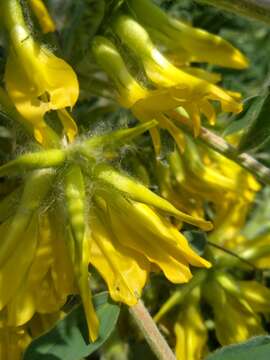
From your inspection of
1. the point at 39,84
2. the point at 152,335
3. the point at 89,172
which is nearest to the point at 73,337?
the point at 152,335

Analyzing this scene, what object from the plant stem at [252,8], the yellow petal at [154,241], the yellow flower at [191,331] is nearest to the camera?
the plant stem at [252,8]

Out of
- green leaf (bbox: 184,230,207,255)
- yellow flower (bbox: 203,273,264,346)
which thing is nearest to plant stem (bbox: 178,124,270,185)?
green leaf (bbox: 184,230,207,255)

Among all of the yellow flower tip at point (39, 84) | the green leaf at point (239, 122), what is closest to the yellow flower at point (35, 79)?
the yellow flower tip at point (39, 84)

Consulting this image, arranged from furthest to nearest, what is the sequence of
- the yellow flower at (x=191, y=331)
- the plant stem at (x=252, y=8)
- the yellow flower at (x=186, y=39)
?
the yellow flower at (x=191, y=331)
the yellow flower at (x=186, y=39)
the plant stem at (x=252, y=8)

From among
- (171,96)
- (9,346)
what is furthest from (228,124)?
(9,346)

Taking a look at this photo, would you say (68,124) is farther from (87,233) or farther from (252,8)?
(252,8)

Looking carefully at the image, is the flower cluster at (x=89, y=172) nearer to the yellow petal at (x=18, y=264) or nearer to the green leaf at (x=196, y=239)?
the yellow petal at (x=18, y=264)

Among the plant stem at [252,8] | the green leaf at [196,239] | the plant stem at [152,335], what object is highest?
the plant stem at [252,8]
